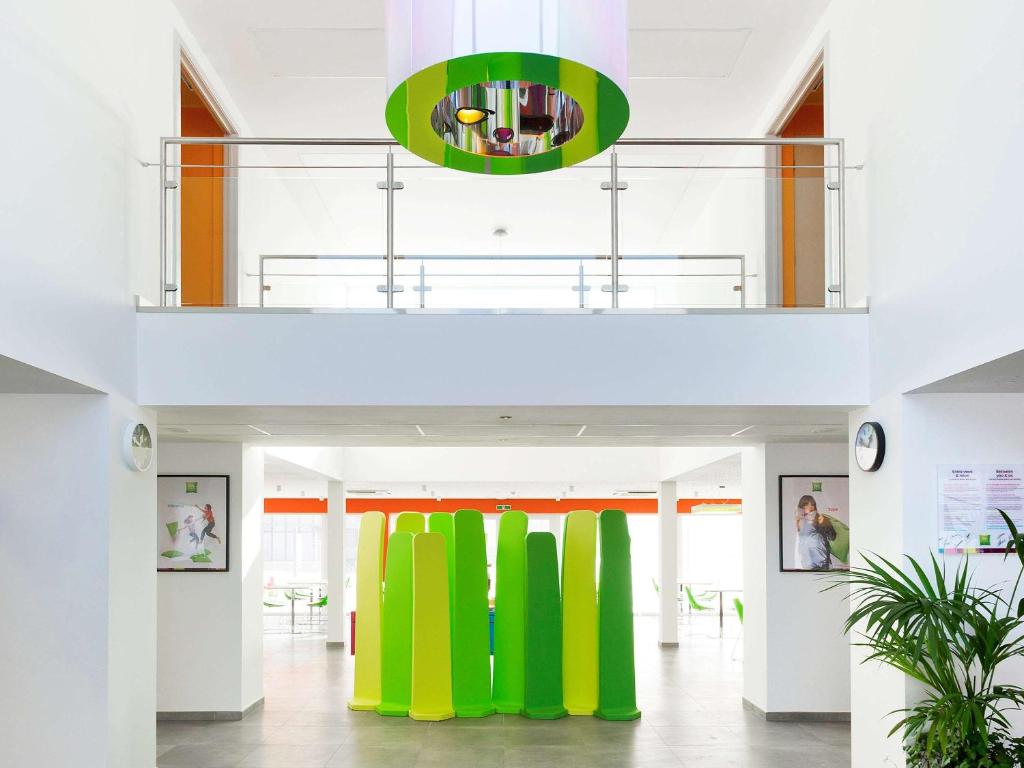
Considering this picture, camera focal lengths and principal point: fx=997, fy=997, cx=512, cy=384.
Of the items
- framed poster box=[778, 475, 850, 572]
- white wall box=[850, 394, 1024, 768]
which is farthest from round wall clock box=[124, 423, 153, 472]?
framed poster box=[778, 475, 850, 572]

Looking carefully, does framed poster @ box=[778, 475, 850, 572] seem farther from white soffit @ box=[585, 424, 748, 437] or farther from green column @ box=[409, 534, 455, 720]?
green column @ box=[409, 534, 455, 720]

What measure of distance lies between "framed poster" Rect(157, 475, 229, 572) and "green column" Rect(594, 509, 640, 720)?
128 inches

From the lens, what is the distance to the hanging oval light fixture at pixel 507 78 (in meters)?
2.54

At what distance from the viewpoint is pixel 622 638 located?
28.0 ft

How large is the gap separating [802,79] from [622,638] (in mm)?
4725

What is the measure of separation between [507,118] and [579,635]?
6.30 m

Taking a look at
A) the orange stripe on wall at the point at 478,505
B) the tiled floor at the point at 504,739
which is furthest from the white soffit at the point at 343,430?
the orange stripe on wall at the point at 478,505

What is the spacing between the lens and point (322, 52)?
7.34 metres

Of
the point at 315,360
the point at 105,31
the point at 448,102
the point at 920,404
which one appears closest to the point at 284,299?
the point at 315,360

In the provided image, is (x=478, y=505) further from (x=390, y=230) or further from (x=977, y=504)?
(x=977, y=504)

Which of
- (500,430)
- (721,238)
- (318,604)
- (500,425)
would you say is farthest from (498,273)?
(318,604)

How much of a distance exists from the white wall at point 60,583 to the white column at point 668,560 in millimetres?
9237

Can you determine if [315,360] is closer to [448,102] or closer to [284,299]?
[284,299]

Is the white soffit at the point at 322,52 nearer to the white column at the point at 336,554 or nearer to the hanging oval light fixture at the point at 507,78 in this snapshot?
the hanging oval light fixture at the point at 507,78
